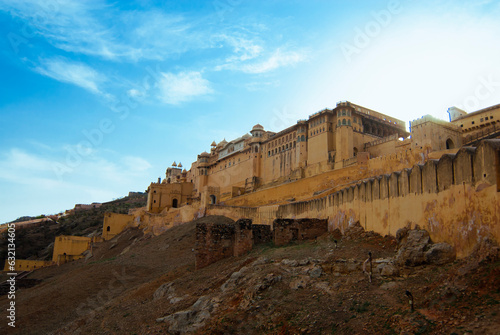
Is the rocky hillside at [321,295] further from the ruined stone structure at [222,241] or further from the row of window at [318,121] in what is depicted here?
the row of window at [318,121]

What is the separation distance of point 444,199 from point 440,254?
127 cm

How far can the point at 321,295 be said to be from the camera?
8.93 meters

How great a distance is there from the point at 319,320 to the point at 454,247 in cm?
310

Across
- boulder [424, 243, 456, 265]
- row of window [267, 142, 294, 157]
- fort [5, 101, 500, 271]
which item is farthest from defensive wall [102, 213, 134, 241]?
boulder [424, 243, 456, 265]

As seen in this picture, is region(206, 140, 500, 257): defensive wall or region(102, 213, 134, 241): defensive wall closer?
region(206, 140, 500, 257): defensive wall

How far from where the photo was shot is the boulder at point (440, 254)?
851cm

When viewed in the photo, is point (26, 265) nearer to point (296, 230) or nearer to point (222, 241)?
point (222, 241)

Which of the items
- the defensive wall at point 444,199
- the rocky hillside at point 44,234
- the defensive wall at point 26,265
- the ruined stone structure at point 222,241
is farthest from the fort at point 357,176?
the rocky hillside at point 44,234

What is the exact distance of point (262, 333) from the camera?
8500 mm

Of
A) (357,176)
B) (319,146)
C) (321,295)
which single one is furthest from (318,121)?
(321,295)

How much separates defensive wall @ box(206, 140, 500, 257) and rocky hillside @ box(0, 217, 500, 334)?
355mm

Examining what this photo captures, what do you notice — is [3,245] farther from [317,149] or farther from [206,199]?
[317,149]

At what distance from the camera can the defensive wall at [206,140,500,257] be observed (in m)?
7.96

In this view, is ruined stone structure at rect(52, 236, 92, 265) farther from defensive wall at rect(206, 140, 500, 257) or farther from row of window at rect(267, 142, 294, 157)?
defensive wall at rect(206, 140, 500, 257)
